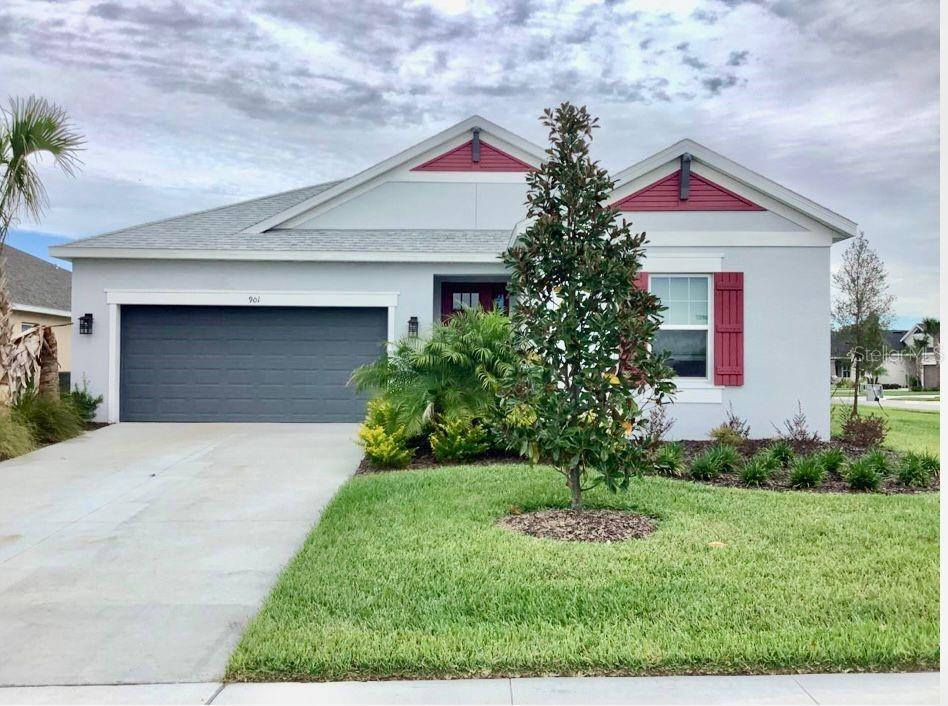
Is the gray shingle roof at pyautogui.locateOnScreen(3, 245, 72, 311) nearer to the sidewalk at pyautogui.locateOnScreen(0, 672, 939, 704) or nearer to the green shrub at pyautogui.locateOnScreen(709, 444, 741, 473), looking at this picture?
the green shrub at pyautogui.locateOnScreen(709, 444, 741, 473)

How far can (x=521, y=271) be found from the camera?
21.3 ft

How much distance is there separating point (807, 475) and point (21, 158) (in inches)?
472

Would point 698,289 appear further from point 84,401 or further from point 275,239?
point 84,401

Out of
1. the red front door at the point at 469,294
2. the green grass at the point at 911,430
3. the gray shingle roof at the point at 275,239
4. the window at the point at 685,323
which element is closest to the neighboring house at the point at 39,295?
the gray shingle roof at the point at 275,239

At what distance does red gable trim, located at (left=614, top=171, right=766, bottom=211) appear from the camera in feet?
37.3

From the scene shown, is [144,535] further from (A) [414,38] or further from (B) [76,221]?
(B) [76,221]

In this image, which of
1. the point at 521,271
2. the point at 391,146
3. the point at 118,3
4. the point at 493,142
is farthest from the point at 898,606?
the point at 391,146

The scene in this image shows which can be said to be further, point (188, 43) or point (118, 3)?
point (188, 43)

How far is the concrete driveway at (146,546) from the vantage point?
411cm

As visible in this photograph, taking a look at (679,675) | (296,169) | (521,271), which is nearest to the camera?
(679,675)

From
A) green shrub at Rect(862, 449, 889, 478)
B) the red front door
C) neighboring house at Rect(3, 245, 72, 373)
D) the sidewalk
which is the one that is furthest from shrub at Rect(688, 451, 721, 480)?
neighboring house at Rect(3, 245, 72, 373)

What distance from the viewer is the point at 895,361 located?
32312 millimetres

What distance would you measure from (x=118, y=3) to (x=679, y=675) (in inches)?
277

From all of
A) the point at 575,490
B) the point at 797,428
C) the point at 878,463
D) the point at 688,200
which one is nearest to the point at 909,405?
the point at 797,428
